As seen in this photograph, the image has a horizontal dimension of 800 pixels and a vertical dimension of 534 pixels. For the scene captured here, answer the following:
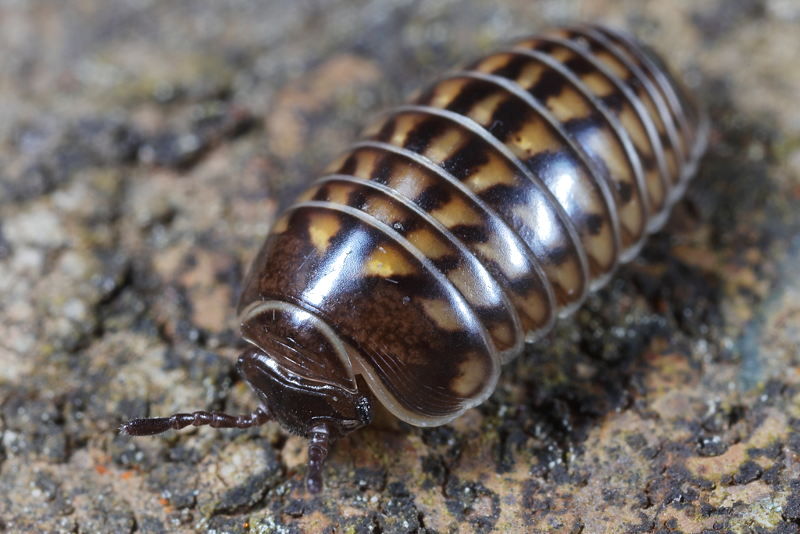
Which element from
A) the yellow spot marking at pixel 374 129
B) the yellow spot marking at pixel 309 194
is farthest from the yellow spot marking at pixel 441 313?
the yellow spot marking at pixel 374 129

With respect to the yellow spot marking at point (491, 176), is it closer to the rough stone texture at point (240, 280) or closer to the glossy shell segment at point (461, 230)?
the glossy shell segment at point (461, 230)

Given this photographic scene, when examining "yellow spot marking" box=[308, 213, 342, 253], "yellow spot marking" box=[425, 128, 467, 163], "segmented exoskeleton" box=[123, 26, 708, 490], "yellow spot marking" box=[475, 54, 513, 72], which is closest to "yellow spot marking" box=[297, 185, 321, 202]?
"segmented exoskeleton" box=[123, 26, 708, 490]

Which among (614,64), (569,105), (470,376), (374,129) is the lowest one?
(470,376)

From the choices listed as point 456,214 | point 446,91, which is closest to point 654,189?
point 446,91

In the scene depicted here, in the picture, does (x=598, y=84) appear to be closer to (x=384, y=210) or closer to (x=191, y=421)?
(x=384, y=210)

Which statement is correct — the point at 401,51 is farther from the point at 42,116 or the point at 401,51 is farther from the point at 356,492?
the point at 356,492

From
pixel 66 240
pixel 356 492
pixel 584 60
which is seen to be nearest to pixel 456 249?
pixel 356 492

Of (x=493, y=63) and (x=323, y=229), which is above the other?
(x=493, y=63)
